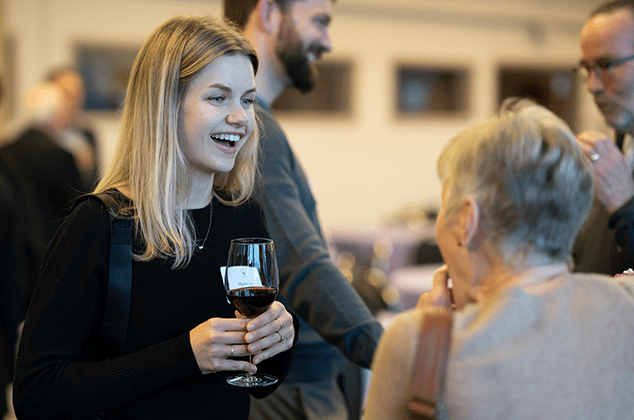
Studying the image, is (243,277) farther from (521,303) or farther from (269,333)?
(521,303)

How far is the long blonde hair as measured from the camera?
1.36 m

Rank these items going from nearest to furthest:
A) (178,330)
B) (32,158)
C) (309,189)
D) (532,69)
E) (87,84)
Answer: (178,330) < (309,189) < (32,158) < (87,84) < (532,69)

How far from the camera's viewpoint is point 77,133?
221 inches

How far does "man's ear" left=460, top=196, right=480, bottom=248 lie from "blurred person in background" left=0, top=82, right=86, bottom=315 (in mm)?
3821

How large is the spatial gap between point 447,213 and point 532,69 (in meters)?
9.72

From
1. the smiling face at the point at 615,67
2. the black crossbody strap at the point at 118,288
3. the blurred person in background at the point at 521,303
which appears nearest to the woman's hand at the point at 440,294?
the blurred person in background at the point at 521,303

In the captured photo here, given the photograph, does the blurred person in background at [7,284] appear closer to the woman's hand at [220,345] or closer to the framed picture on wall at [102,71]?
the woman's hand at [220,345]

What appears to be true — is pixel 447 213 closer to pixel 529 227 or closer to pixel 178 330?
pixel 529 227

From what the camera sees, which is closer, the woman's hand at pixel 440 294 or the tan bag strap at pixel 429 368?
the tan bag strap at pixel 429 368

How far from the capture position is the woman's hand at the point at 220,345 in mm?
1224

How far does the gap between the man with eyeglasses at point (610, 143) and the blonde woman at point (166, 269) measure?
972 mm

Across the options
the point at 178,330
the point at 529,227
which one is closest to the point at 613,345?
the point at 529,227

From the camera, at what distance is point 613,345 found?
932 millimetres

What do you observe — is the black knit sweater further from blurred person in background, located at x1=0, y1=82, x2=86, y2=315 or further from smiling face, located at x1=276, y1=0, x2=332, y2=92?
blurred person in background, located at x1=0, y1=82, x2=86, y2=315
